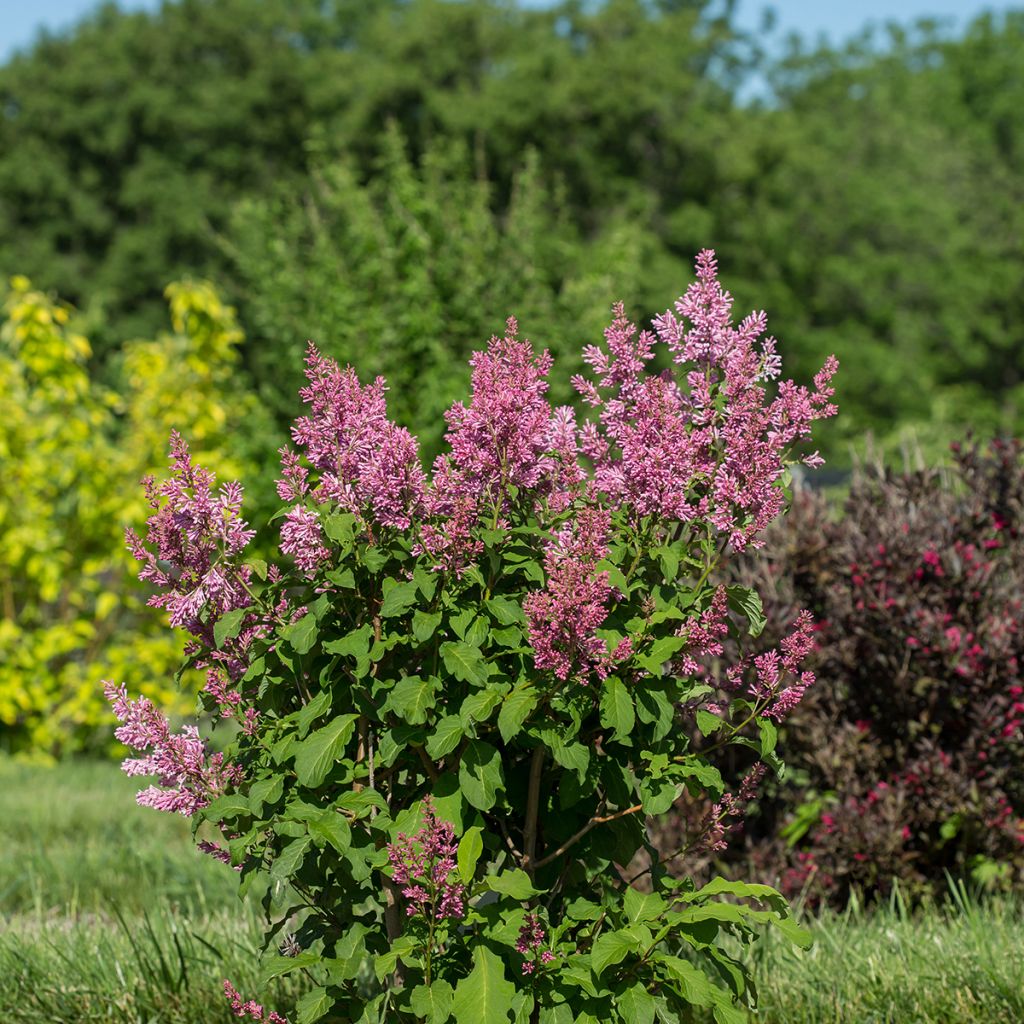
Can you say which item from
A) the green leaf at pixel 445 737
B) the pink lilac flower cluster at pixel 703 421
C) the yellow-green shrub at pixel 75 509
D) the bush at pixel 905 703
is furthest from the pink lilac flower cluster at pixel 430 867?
the yellow-green shrub at pixel 75 509

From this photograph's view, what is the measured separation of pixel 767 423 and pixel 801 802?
Result: 3038mm

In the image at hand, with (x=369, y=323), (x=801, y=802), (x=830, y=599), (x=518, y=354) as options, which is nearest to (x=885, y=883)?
(x=801, y=802)

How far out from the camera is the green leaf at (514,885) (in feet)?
8.80

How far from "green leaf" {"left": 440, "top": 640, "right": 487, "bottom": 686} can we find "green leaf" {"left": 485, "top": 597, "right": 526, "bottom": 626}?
83 millimetres

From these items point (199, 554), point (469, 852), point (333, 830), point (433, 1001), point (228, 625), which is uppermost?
point (199, 554)

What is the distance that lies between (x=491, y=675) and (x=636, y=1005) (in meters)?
0.73

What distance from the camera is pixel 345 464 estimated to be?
287cm

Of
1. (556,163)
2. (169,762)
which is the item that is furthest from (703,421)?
(556,163)

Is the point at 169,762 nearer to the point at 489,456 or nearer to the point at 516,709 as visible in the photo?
the point at 516,709

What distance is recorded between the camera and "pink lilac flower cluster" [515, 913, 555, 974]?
277 cm

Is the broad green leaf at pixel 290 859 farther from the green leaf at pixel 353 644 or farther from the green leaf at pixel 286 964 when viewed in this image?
the green leaf at pixel 353 644

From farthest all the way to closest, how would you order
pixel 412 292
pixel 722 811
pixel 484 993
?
pixel 412 292
pixel 722 811
pixel 484 993

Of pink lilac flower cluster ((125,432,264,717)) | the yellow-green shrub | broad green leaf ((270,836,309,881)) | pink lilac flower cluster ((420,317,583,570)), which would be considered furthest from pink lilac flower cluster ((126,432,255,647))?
the yellow-green shrub

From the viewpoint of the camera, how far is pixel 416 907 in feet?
8.82
